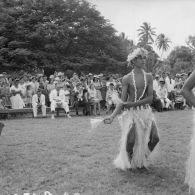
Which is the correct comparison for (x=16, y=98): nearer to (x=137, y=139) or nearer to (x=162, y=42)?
(x=137, y=139)

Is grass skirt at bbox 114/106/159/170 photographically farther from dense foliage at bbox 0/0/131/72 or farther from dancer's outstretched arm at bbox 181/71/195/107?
dense foliage at bbox 0/0/131/72

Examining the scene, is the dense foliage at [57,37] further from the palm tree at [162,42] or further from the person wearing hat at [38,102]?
the palm tree at [162,42]

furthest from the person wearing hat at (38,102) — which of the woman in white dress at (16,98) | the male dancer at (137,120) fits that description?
the male dancer at (137,120)

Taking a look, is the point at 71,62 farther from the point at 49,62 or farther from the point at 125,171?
the point at 125,171

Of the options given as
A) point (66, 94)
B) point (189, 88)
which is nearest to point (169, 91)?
point (66, 94)

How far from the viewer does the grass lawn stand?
204 inches

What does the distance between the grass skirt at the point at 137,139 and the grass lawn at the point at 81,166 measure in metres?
0.18

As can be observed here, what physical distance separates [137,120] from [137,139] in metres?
0.31

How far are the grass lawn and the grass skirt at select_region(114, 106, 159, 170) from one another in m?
0.18

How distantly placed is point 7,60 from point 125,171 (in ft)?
97.1

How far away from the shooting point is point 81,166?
6473mm

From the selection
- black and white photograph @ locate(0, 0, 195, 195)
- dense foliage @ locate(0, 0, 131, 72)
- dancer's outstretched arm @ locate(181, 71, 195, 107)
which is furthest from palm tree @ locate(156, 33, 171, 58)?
dancer's outstretched arm @ locate(181, 71, 195, 107)

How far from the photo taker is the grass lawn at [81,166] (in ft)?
17.0

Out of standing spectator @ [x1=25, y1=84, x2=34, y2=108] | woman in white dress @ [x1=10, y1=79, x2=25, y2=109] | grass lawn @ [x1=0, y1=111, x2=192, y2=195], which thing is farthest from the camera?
standing spectator @ [x1=25, y1=84, x2=34, y2=108]
